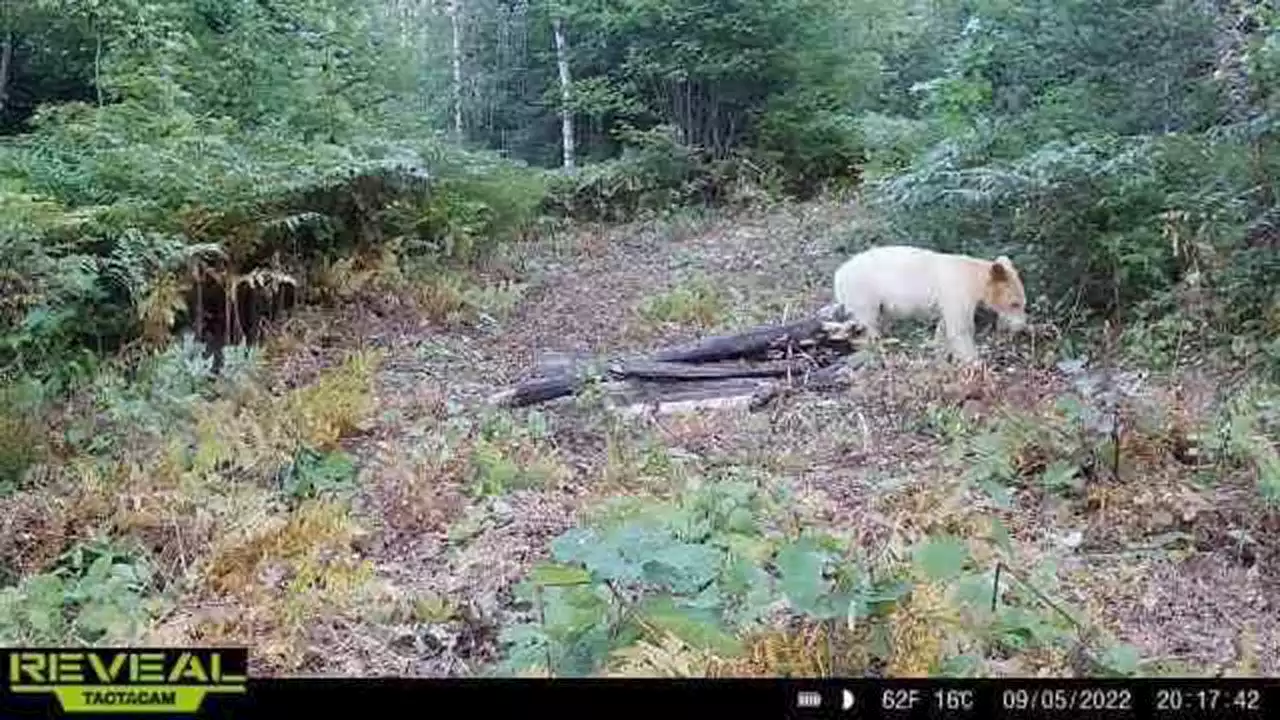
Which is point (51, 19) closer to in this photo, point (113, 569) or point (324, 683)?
point (113, 569)

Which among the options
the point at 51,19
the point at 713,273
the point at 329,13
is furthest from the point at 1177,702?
the point at 329,13

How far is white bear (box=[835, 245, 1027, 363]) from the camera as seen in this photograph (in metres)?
6.57

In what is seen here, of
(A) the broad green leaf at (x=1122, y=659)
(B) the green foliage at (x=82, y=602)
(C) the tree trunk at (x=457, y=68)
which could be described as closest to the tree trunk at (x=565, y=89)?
(C) the tree trunk at (x=457, y=68)

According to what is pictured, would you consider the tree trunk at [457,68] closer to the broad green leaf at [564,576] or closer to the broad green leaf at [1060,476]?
the broad green leaf at [1060,476]

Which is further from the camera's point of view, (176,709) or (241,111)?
(241,111)

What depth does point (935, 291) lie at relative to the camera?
6711 millimetres

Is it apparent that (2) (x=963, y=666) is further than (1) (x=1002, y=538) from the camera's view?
No

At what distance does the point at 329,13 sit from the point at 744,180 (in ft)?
19.4

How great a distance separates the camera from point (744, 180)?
16.0 meters

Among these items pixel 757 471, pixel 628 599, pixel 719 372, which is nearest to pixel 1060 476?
pixel 757 471

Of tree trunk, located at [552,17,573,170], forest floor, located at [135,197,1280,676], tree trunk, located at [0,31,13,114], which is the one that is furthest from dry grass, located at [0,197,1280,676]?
tree trunk, located at [552,17,573,170]

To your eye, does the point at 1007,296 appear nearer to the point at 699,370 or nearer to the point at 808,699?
the point at 699,370

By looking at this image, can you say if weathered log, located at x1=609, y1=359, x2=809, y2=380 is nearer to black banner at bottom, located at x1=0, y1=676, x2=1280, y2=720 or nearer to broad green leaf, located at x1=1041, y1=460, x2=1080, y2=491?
broad green leaf, located at x1=1041, y1=460, x2=1080, y2=491

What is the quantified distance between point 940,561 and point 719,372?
3.63m
